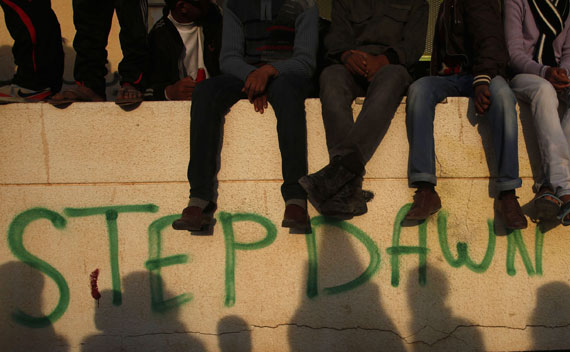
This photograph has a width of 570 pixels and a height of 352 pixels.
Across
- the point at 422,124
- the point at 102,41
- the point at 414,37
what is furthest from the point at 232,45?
the point at 422,124

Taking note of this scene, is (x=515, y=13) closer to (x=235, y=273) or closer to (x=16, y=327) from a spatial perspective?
(x=235, y=273)

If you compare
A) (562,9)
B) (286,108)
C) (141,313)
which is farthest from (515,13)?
(141,313)

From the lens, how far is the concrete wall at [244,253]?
2738 mm

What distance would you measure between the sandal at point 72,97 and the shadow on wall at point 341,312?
1913mm

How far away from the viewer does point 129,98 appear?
281 centimetres

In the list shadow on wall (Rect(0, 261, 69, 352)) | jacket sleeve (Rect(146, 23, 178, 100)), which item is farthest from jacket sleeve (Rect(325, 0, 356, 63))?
shadow on wall (Rect(0, 261, 69, 352))

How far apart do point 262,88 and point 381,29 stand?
1.05m

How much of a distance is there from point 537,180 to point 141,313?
2771mm

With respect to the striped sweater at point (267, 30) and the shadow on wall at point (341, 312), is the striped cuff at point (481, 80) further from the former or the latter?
the shadow on wall at point (341, 312)

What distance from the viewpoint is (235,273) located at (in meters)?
2.78

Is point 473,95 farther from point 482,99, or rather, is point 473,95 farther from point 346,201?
point 346,201

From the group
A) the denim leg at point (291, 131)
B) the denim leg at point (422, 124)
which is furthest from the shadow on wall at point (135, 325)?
the denim leg at point (422, 124)

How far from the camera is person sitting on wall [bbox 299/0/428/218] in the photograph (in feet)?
7.91

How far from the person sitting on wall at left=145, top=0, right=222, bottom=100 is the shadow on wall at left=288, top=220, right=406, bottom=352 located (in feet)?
5.37
